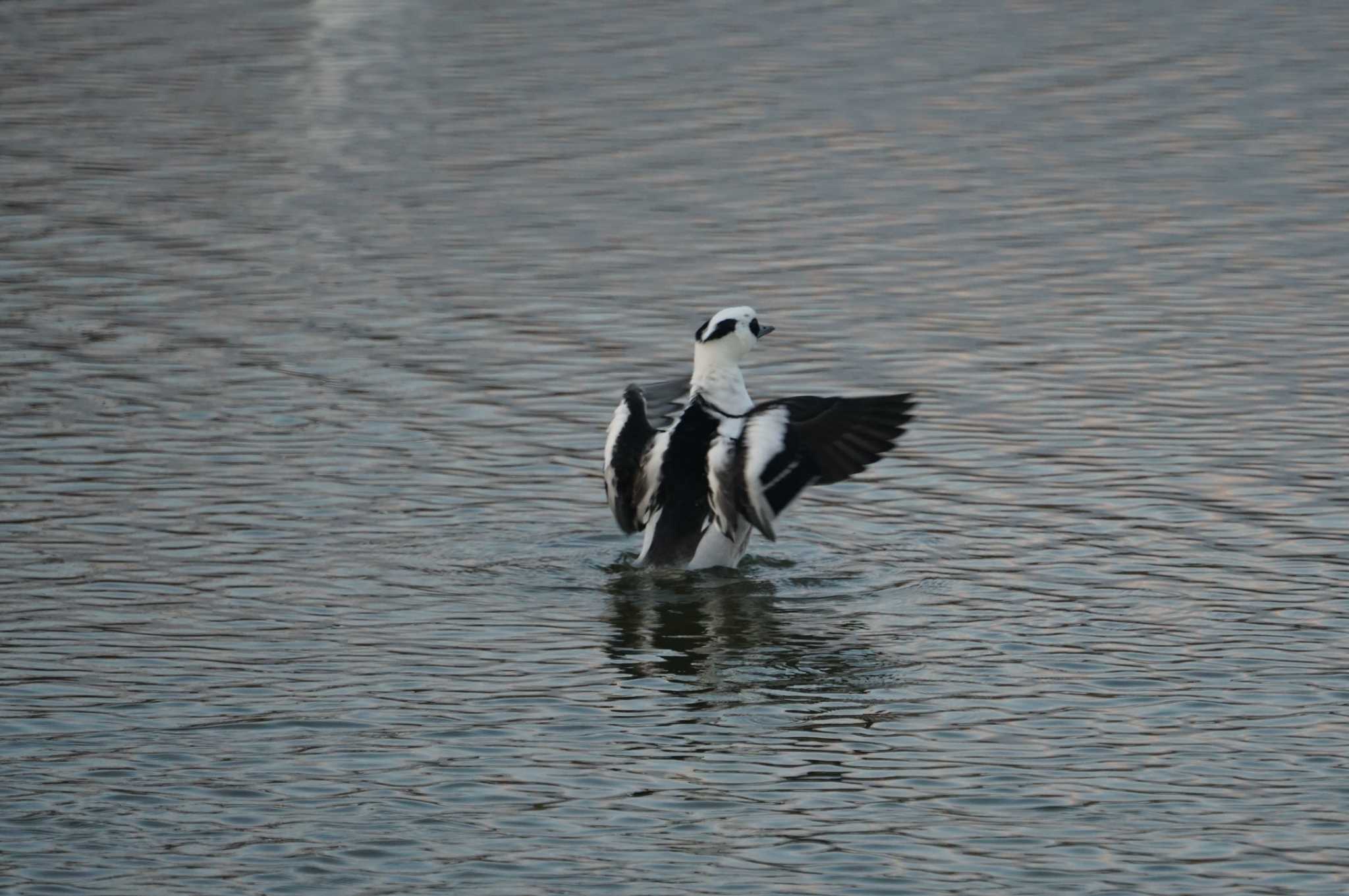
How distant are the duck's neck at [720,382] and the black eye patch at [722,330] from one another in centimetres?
7

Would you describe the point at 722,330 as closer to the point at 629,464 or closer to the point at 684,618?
the point at 629,464

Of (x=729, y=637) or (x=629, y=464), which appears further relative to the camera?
(x=629, y=464)

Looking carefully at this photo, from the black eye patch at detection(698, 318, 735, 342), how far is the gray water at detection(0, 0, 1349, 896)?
1.29 meters

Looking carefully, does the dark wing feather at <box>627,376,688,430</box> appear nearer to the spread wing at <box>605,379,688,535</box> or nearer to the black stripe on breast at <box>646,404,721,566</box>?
the spread wing at <box>605,379,688,535</box>

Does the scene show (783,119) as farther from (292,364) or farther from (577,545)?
(577,545)

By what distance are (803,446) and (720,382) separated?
812 mm

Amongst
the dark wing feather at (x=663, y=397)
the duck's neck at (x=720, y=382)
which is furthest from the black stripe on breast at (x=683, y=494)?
the dark wing feather at (x=663, y=397)

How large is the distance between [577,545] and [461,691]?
2.84 m

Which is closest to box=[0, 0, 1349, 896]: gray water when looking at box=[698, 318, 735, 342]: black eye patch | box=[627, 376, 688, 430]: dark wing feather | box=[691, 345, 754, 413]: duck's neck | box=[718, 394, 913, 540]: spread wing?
box=[718, 394, 913, 540]: spread wing

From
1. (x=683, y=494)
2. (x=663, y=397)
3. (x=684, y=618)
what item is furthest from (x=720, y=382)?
(x=684, y=618)

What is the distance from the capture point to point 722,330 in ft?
44.0

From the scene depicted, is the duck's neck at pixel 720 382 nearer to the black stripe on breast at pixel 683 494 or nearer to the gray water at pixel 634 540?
the black stripe on breast at pixel 683 494

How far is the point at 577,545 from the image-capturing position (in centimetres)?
1391

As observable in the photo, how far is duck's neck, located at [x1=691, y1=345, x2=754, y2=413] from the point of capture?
1340 cm
